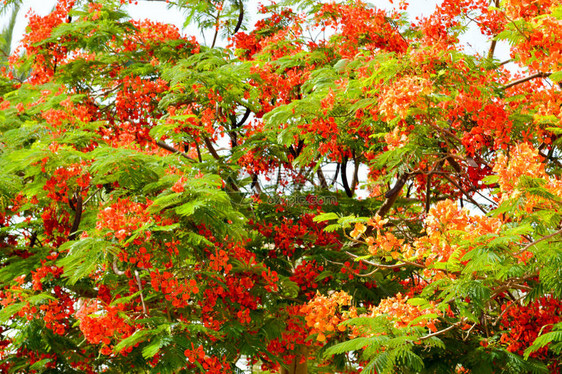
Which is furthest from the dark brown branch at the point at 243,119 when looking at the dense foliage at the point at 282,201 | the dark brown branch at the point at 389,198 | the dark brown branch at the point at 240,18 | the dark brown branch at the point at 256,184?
the dark brown branch at the point at 389,198

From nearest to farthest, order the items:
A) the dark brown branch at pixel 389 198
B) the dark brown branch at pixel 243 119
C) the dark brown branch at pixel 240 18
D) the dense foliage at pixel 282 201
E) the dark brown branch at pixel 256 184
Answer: the dense foliage at pixel 282 201 < the dark brown branch at pixel 389 198 < the dark brown branch at pixel 256 184 < the dark brown branch at pixel 243 119 < the dark brown branch at pixel 240 18

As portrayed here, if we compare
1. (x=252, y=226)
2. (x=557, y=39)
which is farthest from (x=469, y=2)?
(x=252, y=226)

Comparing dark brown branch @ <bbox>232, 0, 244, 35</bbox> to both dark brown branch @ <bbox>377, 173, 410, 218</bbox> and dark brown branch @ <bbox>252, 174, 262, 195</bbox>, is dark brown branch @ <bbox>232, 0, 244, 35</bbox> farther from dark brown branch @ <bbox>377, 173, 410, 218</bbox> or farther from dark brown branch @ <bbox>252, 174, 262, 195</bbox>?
dark brown branch @ <bbox>377, 173, 410, 218</bbox>

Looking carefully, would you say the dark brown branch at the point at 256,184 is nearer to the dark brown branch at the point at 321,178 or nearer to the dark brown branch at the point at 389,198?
the dark brown branch at the point at 321,178

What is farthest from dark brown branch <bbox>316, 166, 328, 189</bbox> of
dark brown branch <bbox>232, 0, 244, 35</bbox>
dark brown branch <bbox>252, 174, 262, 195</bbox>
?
dark brown branch <bbox>232, 0, 244, 35</bbox>

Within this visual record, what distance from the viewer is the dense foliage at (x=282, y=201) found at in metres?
5.09

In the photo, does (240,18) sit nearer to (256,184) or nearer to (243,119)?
(243,119)

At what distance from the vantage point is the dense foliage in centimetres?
509

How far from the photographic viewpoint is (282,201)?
8.64 metres

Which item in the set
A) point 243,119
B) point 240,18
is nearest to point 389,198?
point 243,119

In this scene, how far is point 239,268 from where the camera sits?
6.93 meters

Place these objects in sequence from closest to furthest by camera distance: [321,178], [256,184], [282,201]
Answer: [282,201] → [256,184] → [321,178]

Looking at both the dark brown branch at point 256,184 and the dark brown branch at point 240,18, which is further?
the dark brown branch at point 240,18

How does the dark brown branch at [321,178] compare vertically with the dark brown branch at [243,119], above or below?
below
